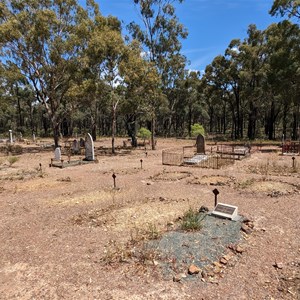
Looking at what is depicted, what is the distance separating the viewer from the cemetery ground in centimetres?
502

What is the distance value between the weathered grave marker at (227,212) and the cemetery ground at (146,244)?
0.94ft

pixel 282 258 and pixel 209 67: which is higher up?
pixel 209 67

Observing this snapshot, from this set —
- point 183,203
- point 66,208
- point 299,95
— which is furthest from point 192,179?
Result: point 299,95

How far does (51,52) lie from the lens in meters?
26.4

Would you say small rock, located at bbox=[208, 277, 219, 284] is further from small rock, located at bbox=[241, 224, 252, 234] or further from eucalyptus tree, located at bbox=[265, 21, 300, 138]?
eucalyptus tree, located at bbox=[265, 21, 300, 138]

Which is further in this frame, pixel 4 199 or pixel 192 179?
pixel 192 179

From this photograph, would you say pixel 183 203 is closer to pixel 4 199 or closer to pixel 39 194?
pixel 39 194

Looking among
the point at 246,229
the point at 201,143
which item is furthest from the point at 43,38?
the point at 246,229

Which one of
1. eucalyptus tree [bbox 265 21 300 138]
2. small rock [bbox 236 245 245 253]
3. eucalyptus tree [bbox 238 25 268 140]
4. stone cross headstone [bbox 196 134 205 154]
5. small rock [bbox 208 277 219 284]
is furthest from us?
eucalyptus tree [bbox 238 25 268 140]

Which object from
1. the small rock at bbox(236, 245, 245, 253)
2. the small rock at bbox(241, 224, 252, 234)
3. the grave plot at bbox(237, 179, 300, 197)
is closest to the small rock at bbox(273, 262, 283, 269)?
the small rock at bbox(236, 245, 245, 253)

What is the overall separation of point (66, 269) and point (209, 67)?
1643 inches

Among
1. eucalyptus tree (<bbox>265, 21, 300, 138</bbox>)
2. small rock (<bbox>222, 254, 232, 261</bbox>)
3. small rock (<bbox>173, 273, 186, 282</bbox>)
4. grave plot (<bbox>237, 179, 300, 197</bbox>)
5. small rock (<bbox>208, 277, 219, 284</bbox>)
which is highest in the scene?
eucalyptus tree (<bbox>265, 21, 300, 138</bbox>)

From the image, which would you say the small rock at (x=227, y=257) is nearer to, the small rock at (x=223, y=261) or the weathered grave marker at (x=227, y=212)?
the small rock at (x=223, y=261)

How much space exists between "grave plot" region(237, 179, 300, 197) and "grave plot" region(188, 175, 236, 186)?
1.97 feet
